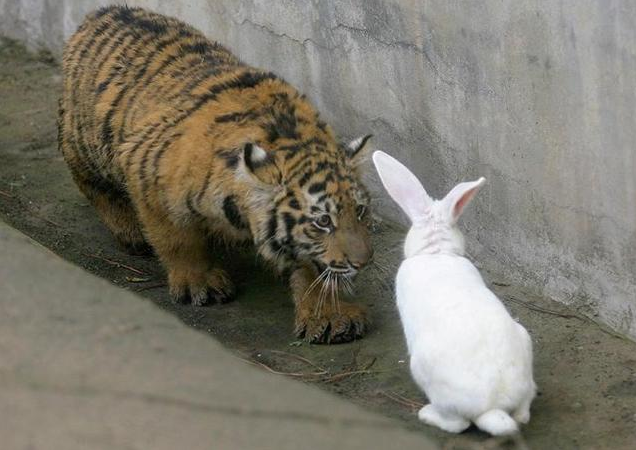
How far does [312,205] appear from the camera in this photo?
504 centimetres

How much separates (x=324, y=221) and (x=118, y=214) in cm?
176

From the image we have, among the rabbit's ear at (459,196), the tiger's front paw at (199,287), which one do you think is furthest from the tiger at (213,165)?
the rabbit's ear at (459,196)

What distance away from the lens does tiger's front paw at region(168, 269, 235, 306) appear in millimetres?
5734

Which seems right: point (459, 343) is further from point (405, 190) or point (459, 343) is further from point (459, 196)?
point (405, 190)

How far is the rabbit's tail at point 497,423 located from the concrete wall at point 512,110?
3.39 ft

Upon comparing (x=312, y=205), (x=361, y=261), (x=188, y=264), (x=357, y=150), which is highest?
(x=357, y=150)

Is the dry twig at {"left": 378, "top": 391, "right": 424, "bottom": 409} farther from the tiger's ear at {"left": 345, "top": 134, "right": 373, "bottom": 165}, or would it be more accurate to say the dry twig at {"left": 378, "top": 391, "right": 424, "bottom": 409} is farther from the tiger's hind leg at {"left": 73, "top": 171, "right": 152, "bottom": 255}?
the tiger's hind leg at {"left": 73, "top": 171, "right": 152, "bottom": 255}

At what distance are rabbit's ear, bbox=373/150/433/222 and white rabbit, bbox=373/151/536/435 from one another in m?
0.11

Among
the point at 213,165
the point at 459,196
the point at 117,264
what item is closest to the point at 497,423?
the point at 459,196

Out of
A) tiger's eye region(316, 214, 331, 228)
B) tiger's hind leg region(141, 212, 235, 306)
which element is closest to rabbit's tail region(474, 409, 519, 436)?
tiger's eye region(316, 214, 331, 228)

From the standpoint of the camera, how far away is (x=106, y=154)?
6043mm

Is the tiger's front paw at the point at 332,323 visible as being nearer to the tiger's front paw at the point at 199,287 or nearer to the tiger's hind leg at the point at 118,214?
the tiger's front paw at the point at 199,287

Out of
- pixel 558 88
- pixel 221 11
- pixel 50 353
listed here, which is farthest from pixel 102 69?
pixel 50 353

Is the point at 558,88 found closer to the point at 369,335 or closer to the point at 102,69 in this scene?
the point at 369,335
